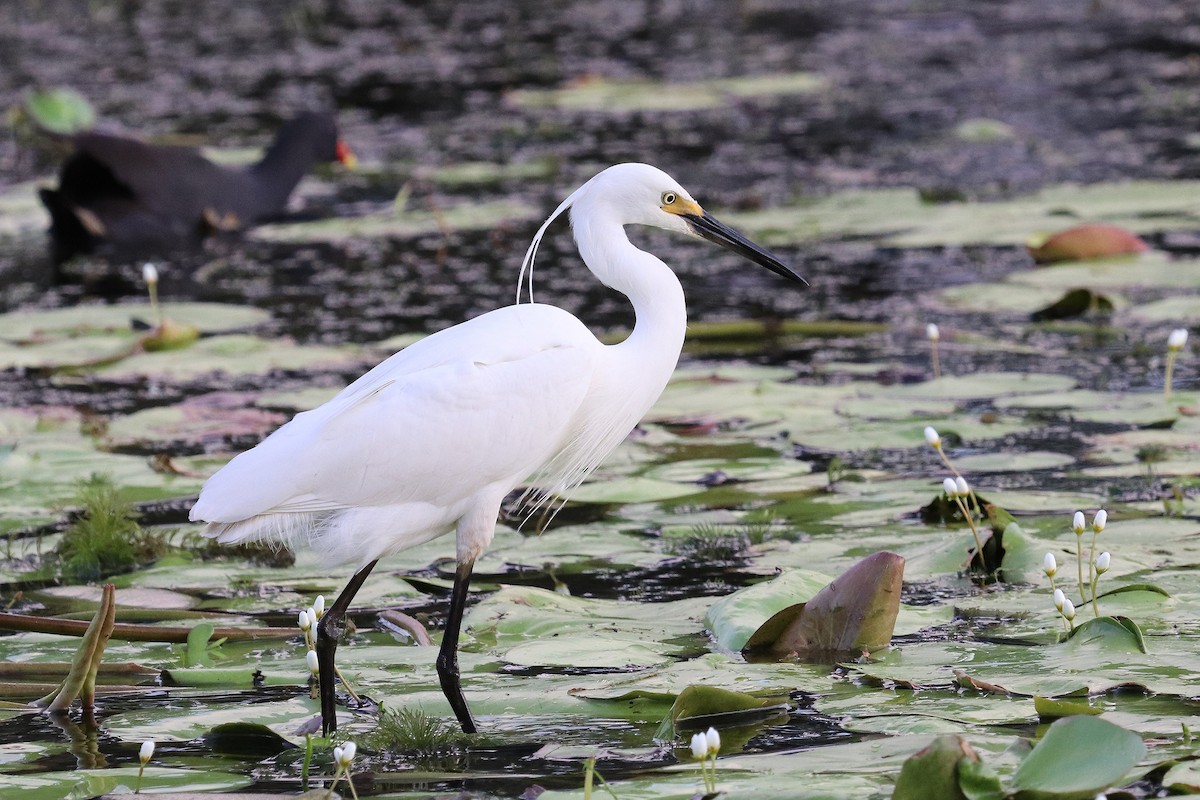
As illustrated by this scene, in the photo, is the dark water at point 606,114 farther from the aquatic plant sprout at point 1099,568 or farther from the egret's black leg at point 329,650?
the aquatic plant sprout at point 1099,568

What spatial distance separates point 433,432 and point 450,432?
4 cm

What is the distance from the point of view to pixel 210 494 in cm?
357

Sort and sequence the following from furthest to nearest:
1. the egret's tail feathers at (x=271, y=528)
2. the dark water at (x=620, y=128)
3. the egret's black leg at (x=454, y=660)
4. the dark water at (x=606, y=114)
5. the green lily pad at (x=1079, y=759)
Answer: the dark water at (x=606, y=114) → the dark water at (x=620, y=128) → the egret's tail feathers at (x=271, y=528) → the egret's black leg at (x=454, y=660) → the green lily pad at (x=1079, y=759)

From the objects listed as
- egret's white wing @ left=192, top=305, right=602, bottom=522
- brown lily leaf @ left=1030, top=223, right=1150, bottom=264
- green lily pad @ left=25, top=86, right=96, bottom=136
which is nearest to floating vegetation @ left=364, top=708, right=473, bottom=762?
egret's white wing @ left=192, top=305, right=602, bottom=522

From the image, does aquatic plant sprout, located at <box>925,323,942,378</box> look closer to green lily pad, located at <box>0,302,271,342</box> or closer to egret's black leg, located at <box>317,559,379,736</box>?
egret's black leg, located at <box>317,559,379,736</box>

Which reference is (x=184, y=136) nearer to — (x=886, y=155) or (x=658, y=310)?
(x=886, y=155)

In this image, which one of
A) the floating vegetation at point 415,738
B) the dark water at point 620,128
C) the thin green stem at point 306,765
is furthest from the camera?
the dark water at point 620,128

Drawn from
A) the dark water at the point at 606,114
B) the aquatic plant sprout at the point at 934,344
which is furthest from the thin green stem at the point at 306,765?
the dark water at the point at 606,114

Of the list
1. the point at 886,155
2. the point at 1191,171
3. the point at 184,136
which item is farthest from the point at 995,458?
the point at 184,136

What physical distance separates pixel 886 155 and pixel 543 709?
7688 millimetres

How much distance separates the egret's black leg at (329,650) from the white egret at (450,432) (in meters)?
0.01

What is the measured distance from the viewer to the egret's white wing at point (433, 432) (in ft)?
11.7

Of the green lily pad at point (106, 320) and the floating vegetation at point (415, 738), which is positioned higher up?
the green lily pad at point (106, 320)

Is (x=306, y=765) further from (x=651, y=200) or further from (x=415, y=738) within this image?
(x=651, y=200)
